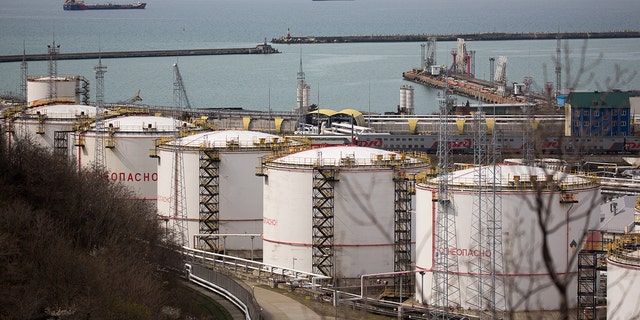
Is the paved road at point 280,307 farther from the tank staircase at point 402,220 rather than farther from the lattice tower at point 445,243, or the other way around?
the tank staircase at point 402,220

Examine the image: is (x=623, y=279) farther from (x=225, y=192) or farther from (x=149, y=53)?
(x=149, y=53)

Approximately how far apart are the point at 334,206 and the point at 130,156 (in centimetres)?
1233

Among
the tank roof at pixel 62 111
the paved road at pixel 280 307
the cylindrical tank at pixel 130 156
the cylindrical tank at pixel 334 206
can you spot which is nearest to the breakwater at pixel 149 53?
the tank roof at pixel 62 111

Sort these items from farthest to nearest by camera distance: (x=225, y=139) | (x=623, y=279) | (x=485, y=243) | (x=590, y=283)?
(x=225, y=139), (x=485, y=243), (x=590, y=283), (x=623, y=279)

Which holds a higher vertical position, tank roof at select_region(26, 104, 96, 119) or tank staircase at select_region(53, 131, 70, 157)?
tank roof at select_region(26, 104, 96, 119)

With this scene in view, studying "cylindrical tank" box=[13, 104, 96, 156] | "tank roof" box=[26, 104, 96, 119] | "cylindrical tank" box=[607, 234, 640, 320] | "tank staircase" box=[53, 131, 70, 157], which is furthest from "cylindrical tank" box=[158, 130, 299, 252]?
"cylindrical tank" box=[607, 234, 640, 320]

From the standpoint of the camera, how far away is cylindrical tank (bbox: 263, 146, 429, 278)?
36.5 m

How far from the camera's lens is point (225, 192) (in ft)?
140

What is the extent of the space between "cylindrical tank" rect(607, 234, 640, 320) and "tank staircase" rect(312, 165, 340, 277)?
37.7ft

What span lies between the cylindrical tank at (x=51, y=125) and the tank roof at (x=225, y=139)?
7.86m

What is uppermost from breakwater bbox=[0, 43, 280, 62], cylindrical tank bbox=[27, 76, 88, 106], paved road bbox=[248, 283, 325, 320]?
breakwater bbox=[0, 43, 280, 62]

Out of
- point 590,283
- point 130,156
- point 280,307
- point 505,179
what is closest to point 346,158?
point 280,307

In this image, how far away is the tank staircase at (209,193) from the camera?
42469mm

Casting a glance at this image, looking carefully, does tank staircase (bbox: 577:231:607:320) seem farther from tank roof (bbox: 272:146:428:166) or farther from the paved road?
tank roof (bbox: 272:146:428:166)
